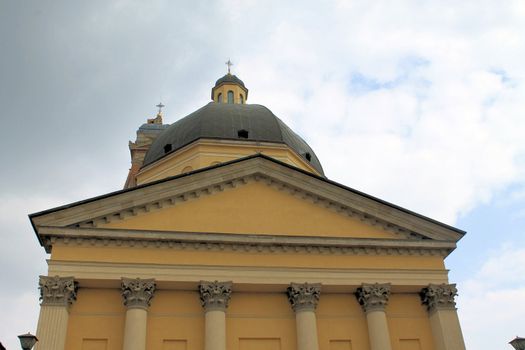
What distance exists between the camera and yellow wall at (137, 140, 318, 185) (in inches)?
1024

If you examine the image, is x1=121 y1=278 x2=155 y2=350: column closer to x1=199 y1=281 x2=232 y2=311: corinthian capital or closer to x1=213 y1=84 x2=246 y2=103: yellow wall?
x1=199 y1=281 x2=232 y2=311: corinthian capital

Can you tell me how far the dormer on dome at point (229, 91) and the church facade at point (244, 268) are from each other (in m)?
15.7

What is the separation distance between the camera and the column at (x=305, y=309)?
17156mm

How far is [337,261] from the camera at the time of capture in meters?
18.6

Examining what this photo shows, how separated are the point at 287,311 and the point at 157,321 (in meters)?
4.06

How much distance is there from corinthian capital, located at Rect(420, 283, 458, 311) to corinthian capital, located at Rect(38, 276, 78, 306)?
11.1 metres

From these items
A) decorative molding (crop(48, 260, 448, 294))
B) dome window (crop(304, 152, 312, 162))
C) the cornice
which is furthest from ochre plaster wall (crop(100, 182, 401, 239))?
dome window (crop(304, 152, 312, 162))

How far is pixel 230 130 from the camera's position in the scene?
27.2 meters


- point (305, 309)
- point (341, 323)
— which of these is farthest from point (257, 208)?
point (341, 323)

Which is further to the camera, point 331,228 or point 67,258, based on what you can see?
point 331,228

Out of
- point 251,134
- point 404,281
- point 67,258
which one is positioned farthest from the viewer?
point 251,134

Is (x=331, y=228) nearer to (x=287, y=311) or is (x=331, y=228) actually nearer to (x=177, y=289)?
(x=287, y=311)

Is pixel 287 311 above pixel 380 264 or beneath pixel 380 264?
beneath

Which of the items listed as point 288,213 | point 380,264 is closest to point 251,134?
point 288,213
